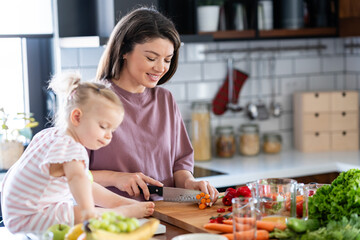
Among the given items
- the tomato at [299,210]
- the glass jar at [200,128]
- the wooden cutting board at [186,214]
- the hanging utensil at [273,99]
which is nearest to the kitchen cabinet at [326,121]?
the hanging utensil at [273,99]

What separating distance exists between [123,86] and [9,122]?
1252 mm

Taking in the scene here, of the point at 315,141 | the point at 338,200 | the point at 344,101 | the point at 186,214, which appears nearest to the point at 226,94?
the point at 315,141

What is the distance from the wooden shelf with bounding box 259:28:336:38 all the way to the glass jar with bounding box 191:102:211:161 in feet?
1.87

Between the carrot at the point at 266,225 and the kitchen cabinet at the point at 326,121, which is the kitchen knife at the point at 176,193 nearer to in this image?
the carrot at the point at 266,225

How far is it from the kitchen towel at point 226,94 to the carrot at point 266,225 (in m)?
2.25

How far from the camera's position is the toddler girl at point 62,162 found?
170 centimetres

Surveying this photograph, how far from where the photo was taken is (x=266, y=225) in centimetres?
181

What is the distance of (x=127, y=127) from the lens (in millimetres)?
2361

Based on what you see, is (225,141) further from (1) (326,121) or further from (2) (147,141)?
(2) (147,141)

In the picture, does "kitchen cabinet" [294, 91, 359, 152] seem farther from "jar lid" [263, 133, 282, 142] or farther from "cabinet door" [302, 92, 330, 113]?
"jar lid" [263, 133, 282, 142]

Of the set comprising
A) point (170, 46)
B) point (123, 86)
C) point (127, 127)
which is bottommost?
point (127, 127)

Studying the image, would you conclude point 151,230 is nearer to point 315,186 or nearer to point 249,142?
point 315,186

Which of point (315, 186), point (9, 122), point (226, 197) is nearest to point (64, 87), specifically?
point (226, 197)

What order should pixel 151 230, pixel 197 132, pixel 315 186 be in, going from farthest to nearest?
pixel 197 132, pixel 315 186, pixel 151 230
